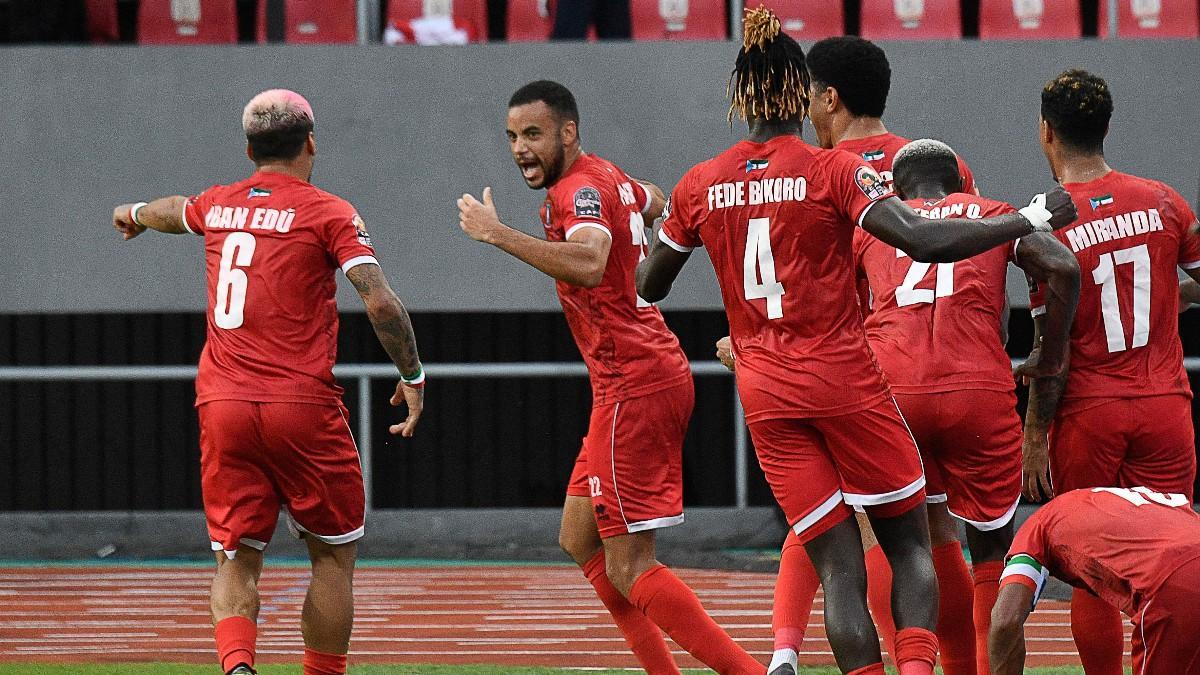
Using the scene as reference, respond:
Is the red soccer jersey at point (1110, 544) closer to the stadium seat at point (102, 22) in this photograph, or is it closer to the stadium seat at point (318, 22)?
the stadium seat at point (318, 22)

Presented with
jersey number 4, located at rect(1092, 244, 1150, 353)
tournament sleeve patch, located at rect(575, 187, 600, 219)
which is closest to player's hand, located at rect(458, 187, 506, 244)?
tournament sleeve patch, located at rect(575, 187, 600, 219)

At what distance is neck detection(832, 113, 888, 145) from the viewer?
6.18 meters

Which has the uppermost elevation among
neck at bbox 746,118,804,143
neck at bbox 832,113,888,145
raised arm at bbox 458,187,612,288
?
neck at bbox 832,113,888,145

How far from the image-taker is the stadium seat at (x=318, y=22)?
12305mm

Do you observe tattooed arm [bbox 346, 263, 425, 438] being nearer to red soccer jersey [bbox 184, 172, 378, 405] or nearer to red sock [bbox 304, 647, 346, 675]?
red soccer jersey [bbox 184, 172, 378, 405]

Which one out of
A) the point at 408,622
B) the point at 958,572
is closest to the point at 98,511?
the point at 408,622

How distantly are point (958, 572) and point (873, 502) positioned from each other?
2.82ft

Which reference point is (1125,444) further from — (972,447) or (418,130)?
(418,130)

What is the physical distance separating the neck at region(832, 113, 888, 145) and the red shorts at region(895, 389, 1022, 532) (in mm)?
1020

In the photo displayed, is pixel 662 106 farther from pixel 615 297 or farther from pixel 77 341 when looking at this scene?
pixel 615 297

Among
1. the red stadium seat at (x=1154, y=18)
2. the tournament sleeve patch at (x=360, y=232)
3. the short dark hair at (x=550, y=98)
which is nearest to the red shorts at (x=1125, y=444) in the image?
the short dark hair at (x=550, y=98)

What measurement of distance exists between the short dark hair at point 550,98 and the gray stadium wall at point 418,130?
5.65 metres

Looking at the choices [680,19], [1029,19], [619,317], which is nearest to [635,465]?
[619,317]

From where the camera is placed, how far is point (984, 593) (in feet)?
19.2
